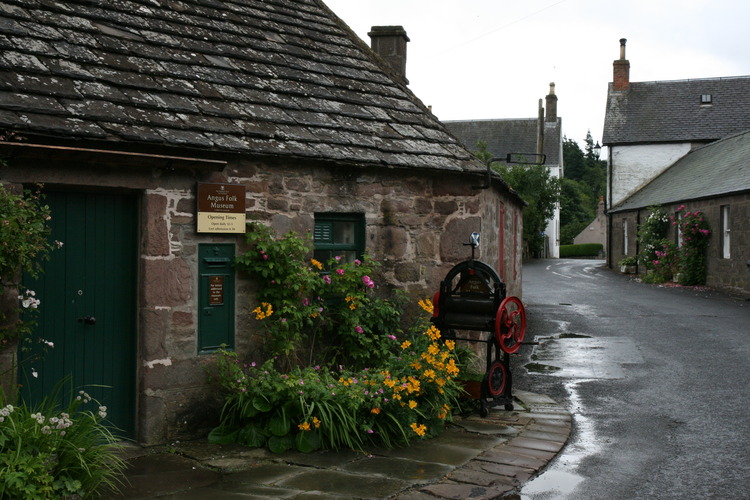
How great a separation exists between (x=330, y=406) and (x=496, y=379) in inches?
86.5

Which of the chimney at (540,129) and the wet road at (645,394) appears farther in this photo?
Result: the chimney at (540,129)

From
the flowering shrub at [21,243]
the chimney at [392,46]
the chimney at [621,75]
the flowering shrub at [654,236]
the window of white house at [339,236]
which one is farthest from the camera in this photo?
the chimney at [621,75]

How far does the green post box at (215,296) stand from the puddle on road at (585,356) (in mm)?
5006

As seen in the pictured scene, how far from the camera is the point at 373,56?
10.2m

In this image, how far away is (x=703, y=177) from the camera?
28.7 metres

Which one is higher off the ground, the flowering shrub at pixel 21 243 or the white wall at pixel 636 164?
the white wall at pixel 636 164

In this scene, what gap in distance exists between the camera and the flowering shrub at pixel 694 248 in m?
25.2

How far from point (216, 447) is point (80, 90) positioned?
333 centimetres

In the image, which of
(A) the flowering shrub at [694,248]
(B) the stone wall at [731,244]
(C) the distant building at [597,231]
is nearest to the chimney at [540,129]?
(C) the distant building at [597,231]

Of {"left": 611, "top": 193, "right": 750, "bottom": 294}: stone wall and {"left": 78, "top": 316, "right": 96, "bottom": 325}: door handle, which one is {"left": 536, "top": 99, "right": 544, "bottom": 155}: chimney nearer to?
{"left": 611, "top": 193, "right": 750, "bottom": 294}: stone wall

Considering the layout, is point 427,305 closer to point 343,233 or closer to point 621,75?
point 343,233

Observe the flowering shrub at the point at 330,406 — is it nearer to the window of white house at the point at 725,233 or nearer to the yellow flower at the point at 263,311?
the yellow flower at the point at 263,311

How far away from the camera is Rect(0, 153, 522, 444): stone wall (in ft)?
21.5

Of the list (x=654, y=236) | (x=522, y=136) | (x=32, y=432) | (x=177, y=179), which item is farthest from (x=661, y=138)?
(x=32, y=432)
